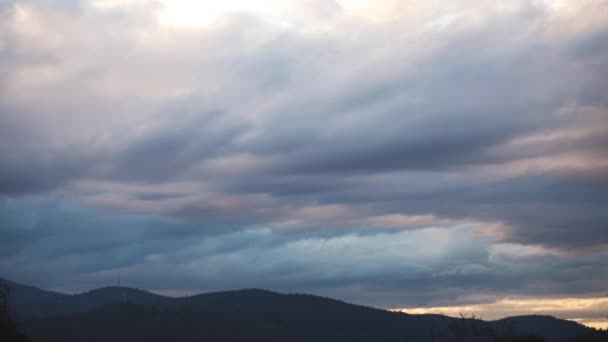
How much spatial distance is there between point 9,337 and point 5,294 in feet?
74.4

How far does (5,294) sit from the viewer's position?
16175cm

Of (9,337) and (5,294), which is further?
(5,294)

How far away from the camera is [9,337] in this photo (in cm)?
14100
